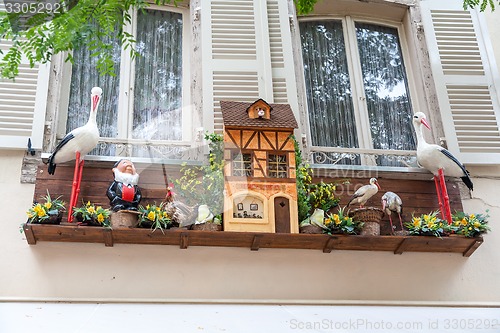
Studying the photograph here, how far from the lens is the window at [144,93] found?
18.1 feet

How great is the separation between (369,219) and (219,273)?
3.86 feet

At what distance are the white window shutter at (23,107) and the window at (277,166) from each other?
1.79 m

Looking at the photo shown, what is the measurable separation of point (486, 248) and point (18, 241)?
3.64 m

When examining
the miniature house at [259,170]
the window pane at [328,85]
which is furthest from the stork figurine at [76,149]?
the window pane at [328,85]

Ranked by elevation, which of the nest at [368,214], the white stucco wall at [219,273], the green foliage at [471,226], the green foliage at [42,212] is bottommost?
the white stucco wall at [219,273]

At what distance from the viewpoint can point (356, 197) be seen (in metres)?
5.13

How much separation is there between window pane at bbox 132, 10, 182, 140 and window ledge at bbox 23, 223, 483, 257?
1147 millimetres

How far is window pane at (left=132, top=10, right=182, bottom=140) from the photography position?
574 cm

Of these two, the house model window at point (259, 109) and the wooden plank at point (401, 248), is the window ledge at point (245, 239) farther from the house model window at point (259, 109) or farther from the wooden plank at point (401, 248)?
the house model window at point (259, 109)

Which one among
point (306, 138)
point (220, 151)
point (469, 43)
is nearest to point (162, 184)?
point (220, 151)

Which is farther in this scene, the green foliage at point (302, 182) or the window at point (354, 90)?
the window at point (354, 90)

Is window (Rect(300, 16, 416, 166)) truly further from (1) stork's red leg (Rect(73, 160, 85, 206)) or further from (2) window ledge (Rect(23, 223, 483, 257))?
(1) stork's red leg (Rect(73, 160, 85, 206))

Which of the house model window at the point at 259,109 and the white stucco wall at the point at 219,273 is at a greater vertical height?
the house model window at the point at 259,109

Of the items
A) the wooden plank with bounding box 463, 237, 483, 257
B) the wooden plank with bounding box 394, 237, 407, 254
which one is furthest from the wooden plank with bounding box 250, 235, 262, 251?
the wooden plank with bounding box 463, 237, 483, 257
